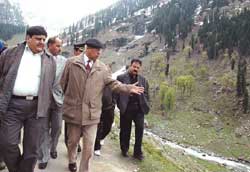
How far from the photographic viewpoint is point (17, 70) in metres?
5.73

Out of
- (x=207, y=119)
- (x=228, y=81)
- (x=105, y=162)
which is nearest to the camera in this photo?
(x=105, y=162)

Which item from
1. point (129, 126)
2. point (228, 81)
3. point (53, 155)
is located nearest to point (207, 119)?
point (228, 81)

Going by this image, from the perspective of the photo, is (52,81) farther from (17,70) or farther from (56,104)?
(56,104)

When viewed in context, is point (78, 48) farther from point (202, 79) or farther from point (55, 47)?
point (202, 79)

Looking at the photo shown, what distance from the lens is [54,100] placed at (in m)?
8.02

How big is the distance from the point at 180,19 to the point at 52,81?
153213 mm

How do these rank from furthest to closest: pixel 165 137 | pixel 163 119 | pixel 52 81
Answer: pixel 163 119, pixel 165 137, pixel 52 81

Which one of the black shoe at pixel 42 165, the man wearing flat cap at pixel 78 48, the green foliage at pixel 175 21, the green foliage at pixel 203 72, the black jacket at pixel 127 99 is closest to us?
the black shoe at pixel 42 165

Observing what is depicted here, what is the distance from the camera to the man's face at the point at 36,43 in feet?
19.1

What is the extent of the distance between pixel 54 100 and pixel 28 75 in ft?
7.44

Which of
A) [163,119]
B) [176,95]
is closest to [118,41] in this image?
[176,95]

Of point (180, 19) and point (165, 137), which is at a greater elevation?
point (180, 19)

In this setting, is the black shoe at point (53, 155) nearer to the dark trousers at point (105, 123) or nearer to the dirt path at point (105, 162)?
the dirt path at point (105, 162)

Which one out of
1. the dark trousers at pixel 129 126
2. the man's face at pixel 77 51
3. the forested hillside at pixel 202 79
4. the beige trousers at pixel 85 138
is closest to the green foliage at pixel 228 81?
the forested hillside at pixel 202 79
